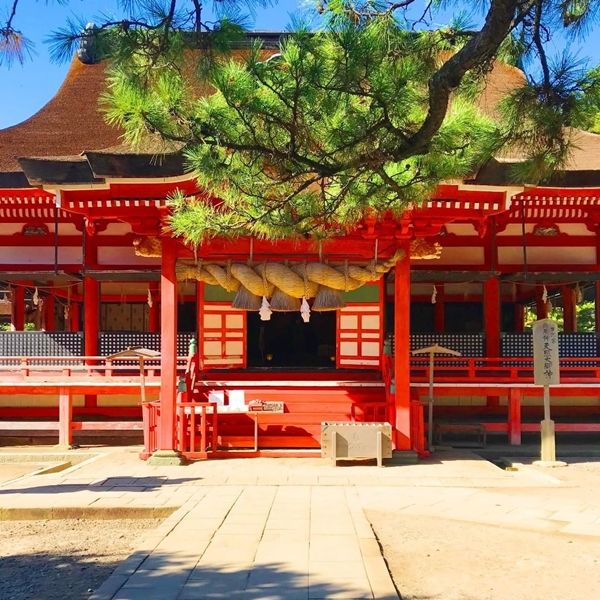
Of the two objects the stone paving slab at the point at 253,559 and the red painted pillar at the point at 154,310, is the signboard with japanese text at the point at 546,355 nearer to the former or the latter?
the stone paving slab at the point at 253,559

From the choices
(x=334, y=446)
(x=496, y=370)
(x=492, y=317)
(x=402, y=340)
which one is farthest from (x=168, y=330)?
(x=492, y=317)

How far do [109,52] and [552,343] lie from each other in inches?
342

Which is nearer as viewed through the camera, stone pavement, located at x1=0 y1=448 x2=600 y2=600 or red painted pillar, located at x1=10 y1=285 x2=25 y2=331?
stone pavement, located at x1=0 y1=448 x2=600 y2=600

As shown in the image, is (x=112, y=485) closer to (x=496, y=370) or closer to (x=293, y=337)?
(x=496, y=370)

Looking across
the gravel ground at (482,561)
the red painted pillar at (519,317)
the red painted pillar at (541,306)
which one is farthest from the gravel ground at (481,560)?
the red painted pillar at (519,317)

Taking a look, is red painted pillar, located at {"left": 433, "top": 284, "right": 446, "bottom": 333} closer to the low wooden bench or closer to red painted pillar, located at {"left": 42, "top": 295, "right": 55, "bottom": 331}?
the low wooden bench

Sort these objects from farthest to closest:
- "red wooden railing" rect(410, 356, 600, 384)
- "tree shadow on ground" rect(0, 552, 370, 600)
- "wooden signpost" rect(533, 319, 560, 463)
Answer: "red wooden railing" rect(410, 356, 600, 384)
"wooden signpost" rect(533, 319, 560, 463)
"tree shadow on ground" rect(0, 552, 370, 600)

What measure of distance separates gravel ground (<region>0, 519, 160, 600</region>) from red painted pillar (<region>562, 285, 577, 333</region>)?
11.2m

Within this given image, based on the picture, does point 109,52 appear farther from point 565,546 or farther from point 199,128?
point 565,546

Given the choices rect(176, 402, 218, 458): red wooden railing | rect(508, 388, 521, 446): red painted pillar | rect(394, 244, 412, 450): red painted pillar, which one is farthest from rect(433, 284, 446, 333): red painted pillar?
rect(176, 402, 218, 458): red wooden railing

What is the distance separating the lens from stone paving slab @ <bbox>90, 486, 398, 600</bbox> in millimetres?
4590

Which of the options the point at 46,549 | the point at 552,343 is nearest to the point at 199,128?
the point at 46,549

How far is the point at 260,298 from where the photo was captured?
405 inches

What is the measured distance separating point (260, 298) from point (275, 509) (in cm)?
392
